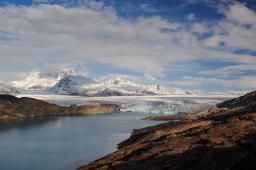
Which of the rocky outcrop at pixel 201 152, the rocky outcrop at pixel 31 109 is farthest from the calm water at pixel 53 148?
the rocky outcrop at pixel 31 109

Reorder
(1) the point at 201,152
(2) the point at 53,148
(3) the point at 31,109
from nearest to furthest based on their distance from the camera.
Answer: (1) the point at 201,152
(2) the point at 53,148
(3) the point at 31,109

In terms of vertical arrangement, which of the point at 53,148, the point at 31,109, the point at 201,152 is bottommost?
the point at 53,148

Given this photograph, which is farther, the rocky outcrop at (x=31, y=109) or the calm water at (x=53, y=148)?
the rocky outcrop at (x=31, y=109)

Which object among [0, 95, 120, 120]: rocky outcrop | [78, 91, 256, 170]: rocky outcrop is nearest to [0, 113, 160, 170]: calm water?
[78, 91, 256, 170]: rocky outcrop

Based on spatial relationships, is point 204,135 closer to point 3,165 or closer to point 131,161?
point 131,161

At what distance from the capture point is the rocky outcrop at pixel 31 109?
129750 mm

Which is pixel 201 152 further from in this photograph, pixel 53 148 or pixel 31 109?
pixel 31 109

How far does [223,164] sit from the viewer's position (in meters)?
29.8

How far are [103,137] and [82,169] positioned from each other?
101 feet

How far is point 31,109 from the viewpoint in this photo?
140 m

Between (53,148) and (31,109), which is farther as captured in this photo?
(31,109)

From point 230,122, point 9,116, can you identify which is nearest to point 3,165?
point 230,122

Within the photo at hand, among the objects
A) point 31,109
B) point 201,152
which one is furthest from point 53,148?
point 31,109

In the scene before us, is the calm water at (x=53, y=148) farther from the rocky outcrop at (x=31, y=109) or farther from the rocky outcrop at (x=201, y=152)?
the rocky outcrop at (x=31, y=109)
